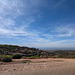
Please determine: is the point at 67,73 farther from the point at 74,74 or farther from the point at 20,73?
the point at 20,73

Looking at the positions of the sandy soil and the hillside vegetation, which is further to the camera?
the hillside vegetation

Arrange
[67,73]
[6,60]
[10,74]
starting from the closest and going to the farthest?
[10,74]
[67,73]
[6,60]

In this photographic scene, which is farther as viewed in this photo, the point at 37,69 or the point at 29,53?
the point at 29,53

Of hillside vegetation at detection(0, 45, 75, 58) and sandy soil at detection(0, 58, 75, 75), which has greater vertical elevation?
hillside vegetation at detection(0, 45, 75, 58)

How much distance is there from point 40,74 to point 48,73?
817 mm

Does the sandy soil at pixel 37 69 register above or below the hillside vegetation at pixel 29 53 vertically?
below

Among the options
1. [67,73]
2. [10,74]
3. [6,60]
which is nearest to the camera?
[10,74]

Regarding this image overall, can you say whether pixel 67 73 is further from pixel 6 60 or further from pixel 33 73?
pixel 6 60

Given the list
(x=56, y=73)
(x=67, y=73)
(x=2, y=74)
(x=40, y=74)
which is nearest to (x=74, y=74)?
(x=67, y=73)

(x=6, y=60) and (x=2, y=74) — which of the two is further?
(x=6, y=60)

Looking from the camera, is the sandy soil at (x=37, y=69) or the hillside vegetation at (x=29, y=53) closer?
the sandy soil at (x=37, y=69)

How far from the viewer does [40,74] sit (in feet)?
27.5

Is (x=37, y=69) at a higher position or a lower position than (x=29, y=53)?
lower

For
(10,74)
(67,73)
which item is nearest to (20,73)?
(10,74)
